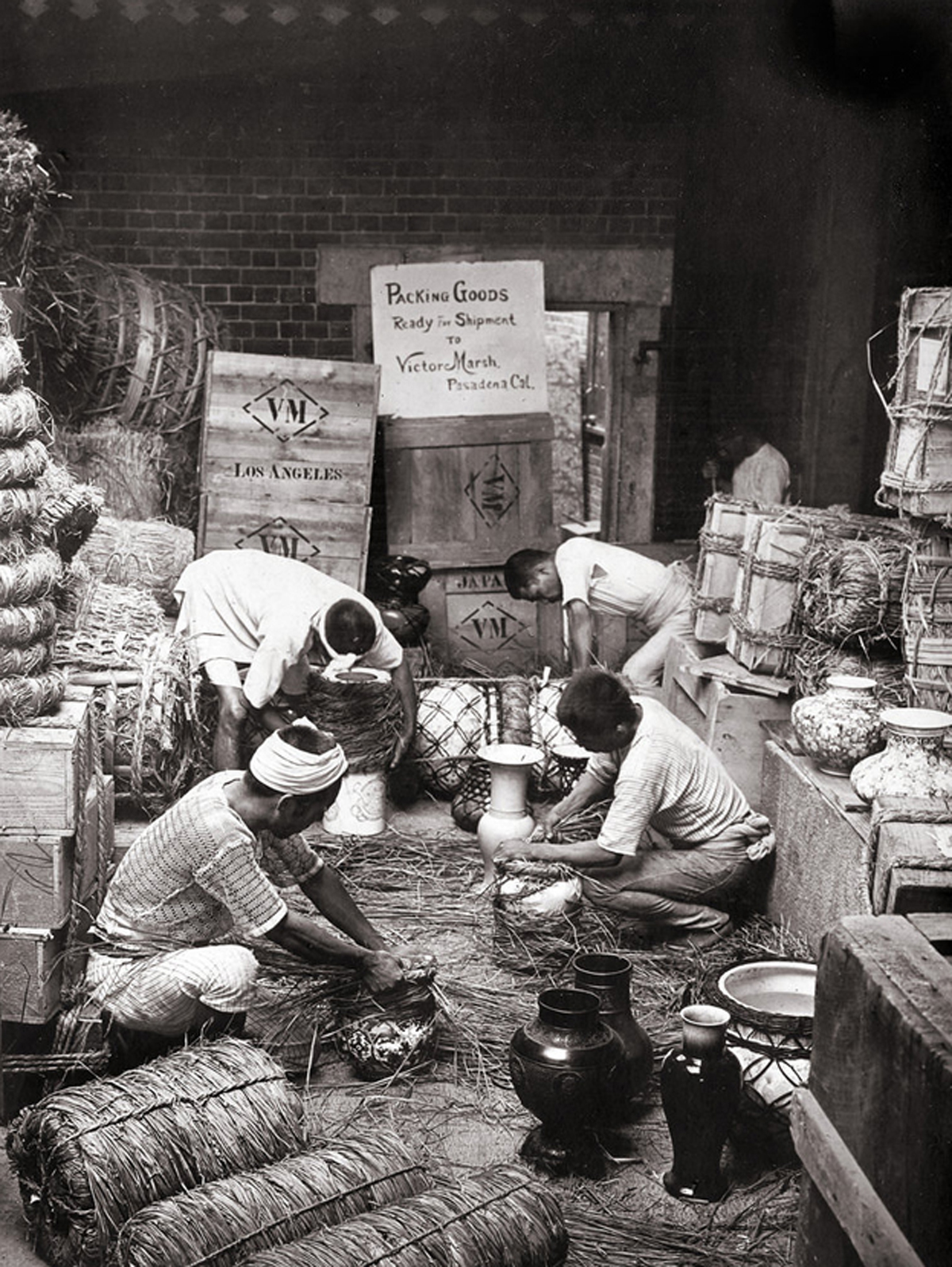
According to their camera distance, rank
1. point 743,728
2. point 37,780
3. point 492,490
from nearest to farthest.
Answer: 1. point 37,780
2. point 743,728
3. point 492,490

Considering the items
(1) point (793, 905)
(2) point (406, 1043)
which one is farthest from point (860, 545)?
(2) point (406, 1043)

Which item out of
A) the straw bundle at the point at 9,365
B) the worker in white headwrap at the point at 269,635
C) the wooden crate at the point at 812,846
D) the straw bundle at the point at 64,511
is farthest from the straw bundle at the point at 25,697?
the wooden crate at the point at 812,846

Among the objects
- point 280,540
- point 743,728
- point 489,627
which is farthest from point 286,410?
point 743,728

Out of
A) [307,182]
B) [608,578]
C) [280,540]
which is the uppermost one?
[307,182]

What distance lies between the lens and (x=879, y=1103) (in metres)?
3.18

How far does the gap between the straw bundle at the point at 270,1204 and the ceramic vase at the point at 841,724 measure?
108 inches

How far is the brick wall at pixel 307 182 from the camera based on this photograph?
10359 millimetres

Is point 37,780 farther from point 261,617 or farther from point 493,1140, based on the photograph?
point 261,617

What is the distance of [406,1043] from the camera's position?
213 inches

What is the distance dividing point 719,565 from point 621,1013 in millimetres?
3451

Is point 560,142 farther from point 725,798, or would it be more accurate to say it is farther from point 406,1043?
point 406,1043

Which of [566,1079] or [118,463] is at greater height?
[118,463]

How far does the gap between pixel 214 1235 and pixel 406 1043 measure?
4.66 feet

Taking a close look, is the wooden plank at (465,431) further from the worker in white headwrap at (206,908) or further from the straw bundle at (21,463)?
the worker in white headwrap at (206,908)
